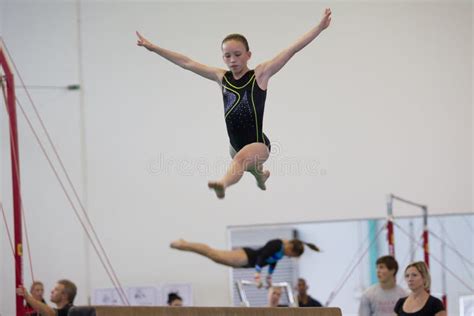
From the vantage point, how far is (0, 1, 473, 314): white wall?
9.50 metres

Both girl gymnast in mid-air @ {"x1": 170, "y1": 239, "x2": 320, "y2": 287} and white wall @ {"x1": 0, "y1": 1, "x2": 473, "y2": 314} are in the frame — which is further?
white wall @ {"x1": 0, "y1": 1, "x2": 473, "y2": 314}

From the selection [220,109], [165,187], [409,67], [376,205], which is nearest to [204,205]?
[165,187]

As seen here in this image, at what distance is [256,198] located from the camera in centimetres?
972

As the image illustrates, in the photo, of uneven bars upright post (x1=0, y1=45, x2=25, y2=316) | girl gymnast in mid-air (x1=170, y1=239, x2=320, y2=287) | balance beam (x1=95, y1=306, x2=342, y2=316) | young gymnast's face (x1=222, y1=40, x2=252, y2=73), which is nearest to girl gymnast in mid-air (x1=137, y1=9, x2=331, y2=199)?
young gymnast's face (x1=222, y1=40, x2=252, y2=73)

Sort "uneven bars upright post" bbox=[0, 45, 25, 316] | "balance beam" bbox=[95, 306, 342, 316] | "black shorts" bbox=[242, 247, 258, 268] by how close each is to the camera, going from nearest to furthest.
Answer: "balance beam" bbox=[95, 306, 342, 316], "black shorts" bbox=[242, 247, 258, 268], "uneven bars upright post" bbox=[0, 45, 25, 316]

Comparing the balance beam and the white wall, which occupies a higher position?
the white wall

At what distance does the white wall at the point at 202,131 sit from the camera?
9.50 m

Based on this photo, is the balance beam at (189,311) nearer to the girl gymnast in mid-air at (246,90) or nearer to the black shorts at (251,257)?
the black shorts at (251,257)

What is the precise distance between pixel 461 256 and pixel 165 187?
3.84 metres

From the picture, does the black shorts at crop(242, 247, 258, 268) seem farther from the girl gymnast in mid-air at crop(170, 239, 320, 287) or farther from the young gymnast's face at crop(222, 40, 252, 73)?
the young gymnast's face at crop(222, 40, 252, 73)

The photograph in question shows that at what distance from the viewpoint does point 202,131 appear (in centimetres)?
965

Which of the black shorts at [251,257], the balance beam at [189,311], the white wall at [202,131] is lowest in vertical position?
the balance beam at [189,311]

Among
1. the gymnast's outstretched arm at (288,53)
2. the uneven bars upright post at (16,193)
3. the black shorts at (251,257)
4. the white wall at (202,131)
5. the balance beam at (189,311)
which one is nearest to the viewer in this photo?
the gymnast's outstretched arm at (288,53)

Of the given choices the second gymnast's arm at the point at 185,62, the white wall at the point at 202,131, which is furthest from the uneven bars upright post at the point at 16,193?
the white wall at the point at 202,131
